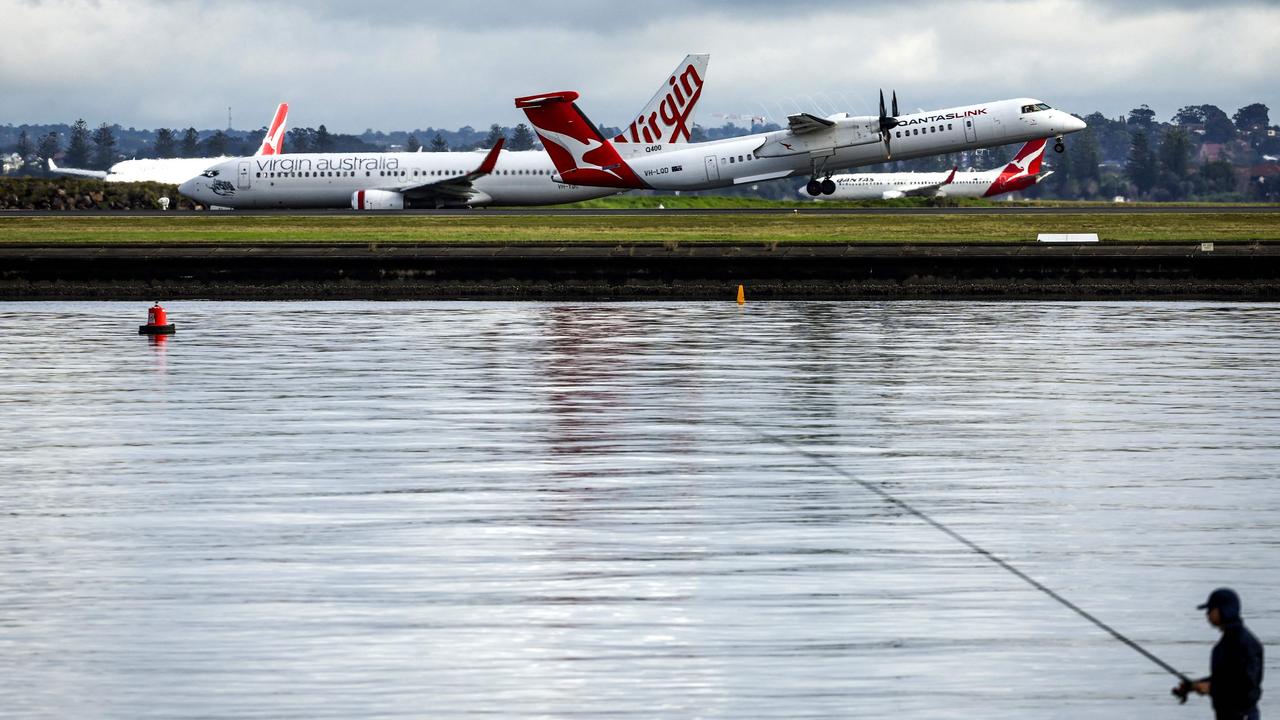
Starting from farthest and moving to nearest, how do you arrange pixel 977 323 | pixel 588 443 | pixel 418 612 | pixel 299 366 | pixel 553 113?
pixel 553 113 → pixel 977 323 → pixel 299 366 → pixel 588 443 → pixel 418 612

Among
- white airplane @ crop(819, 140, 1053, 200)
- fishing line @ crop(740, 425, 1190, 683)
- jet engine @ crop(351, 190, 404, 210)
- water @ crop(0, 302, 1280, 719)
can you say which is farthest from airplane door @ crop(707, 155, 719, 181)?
white airplane @ crop(819, 140, 1053, 200)

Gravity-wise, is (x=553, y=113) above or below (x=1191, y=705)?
above

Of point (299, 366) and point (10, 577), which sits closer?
point (10, 577)

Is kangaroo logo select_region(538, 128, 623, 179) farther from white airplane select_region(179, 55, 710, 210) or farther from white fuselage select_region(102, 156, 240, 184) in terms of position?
white fuselage select_region(102, 156, 240, 184)

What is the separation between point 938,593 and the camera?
449 inches

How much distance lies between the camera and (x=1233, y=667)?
7.46 meters

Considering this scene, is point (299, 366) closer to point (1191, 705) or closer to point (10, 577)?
point (10, 577)

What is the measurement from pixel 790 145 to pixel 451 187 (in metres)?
16.9

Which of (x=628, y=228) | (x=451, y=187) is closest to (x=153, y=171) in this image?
(x=451, y=187)

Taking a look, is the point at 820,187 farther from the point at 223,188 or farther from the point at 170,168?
the point at 170,168

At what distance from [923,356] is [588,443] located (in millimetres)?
10039

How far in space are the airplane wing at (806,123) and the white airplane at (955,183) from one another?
2518 inches

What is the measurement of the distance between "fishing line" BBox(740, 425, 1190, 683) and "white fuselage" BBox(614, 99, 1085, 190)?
54397 mm

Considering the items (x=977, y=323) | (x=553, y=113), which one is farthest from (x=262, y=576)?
(x=553, y=113)
